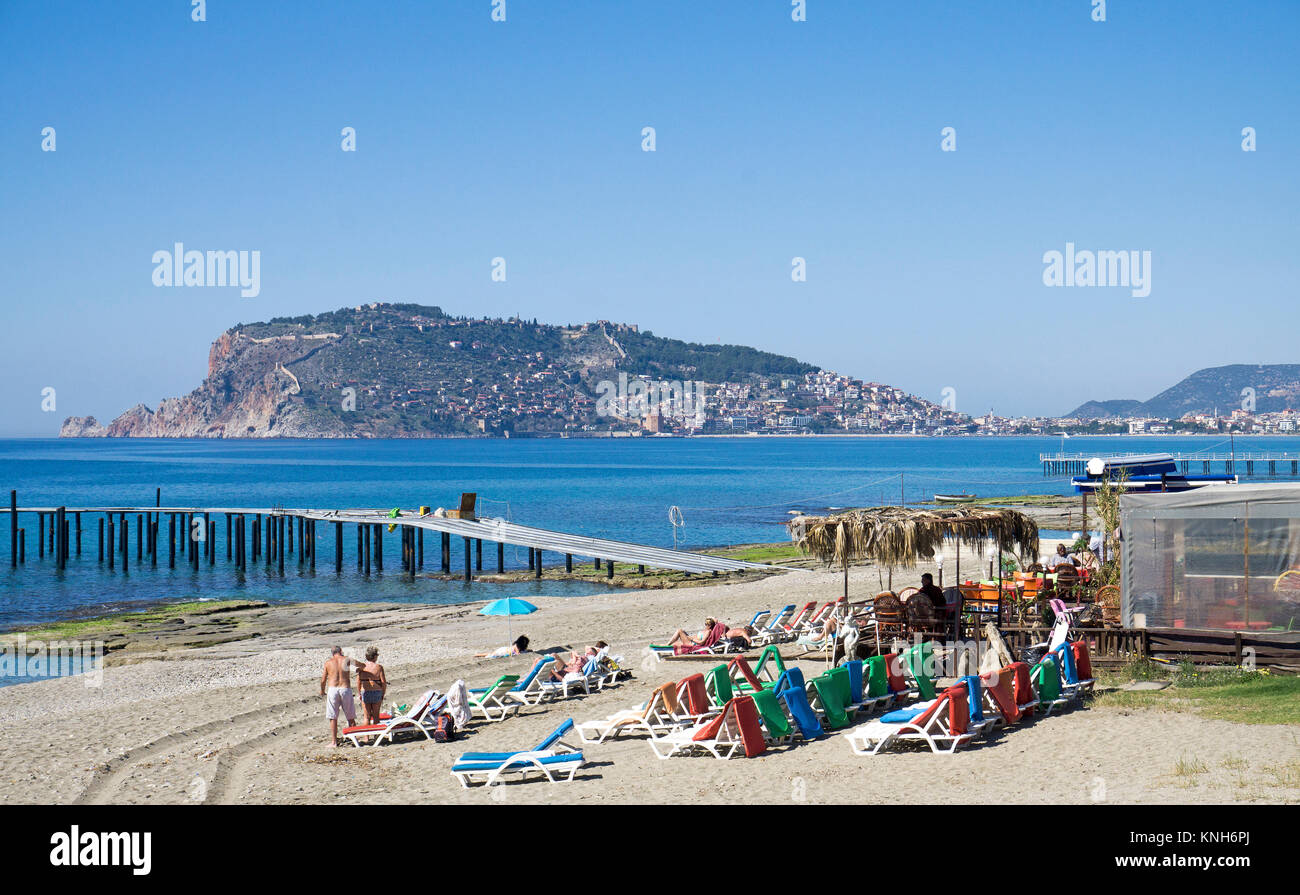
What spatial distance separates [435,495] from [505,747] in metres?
72.0

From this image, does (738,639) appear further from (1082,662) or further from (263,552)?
(263,552)

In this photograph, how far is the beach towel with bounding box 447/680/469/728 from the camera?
11.2 metres

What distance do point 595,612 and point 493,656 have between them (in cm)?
622

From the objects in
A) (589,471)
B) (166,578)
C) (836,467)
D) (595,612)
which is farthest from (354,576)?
(836,467)

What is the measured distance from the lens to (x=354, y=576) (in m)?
37.5

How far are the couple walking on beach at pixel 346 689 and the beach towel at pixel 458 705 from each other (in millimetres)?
808

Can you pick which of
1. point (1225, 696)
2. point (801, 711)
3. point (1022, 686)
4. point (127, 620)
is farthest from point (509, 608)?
point (1225, 696)

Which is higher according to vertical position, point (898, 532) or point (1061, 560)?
point (898, 532)

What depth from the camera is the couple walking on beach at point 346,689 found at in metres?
10.8

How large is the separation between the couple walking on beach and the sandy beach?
37 centimetres

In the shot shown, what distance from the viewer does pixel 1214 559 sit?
12.4 m
